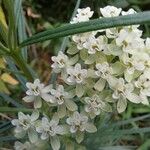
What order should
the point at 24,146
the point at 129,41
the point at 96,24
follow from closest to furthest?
the point at 96,24
the point at 129,41
the point at 24,146

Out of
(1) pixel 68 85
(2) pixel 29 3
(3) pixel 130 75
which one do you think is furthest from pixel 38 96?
(2) pixel 29 3

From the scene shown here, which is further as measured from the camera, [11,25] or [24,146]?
[24,146]

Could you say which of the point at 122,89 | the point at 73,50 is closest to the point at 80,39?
the point at 73,50

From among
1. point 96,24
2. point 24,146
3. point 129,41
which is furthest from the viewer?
point 24,146

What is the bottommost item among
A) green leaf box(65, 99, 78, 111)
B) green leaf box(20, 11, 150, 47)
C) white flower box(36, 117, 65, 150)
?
white flower box(36, 117, 65, 150)

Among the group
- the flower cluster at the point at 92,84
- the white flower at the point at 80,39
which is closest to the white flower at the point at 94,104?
the flower cluster at the point at 92,84

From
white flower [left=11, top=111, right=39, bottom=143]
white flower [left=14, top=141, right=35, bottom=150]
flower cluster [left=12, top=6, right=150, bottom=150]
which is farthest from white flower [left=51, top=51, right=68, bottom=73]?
white flower [left=14, top=141, right=35, bottom=150]

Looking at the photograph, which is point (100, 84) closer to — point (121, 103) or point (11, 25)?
point (121, 103)

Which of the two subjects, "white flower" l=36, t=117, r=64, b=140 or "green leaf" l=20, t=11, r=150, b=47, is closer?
"green leaf" l=20, t=11, r=150, b=47

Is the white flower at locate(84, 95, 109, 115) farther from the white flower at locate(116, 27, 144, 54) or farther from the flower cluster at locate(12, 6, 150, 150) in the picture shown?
the white flower at locate(116, 27, 144, 54)
